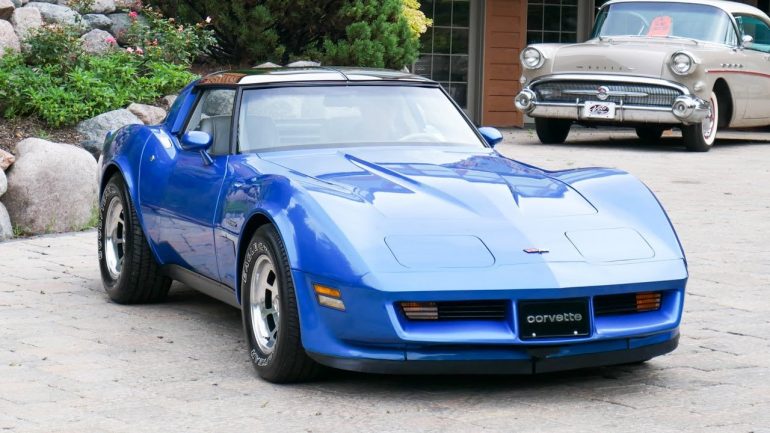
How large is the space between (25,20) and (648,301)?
30.3ft

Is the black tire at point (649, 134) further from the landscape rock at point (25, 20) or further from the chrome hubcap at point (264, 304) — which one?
the chrome hubcap at point (264, 304)

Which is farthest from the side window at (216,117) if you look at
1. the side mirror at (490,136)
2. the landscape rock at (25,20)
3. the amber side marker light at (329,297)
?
the landscape rock at (25,20)

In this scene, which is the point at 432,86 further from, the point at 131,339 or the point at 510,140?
the point at 510,140

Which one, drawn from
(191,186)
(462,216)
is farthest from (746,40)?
(462,216)

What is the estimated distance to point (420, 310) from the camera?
200 inches

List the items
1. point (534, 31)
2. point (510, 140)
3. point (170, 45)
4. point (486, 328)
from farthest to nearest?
1. point (534, 31)
2. point (510, 140)
3. point (170, 45)
4. point (486, 328)

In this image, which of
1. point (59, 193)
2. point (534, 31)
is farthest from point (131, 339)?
point (534, 31)

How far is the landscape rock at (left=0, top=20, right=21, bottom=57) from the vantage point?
12.6 meters

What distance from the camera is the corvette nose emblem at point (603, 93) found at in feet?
49.3

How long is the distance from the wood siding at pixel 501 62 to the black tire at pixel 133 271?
13540mm

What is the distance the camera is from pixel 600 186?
6.01 meters

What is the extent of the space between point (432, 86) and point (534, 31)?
47.6 feet

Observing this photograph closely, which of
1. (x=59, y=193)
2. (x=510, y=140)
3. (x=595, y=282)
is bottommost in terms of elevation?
(x=510, y=140)

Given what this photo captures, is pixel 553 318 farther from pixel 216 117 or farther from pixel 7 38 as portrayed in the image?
pixel 7 38
